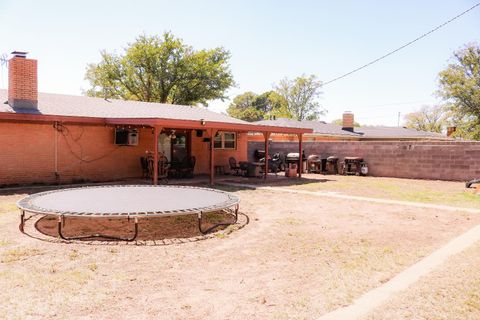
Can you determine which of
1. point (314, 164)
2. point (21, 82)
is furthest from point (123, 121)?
point (314, 164)

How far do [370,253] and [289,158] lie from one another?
13.4 meters

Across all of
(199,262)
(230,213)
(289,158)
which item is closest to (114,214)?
(199,262)

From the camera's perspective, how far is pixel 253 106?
224 feet

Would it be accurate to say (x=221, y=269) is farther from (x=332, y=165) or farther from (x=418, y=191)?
(x=332, y=165)

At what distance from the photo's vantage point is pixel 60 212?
600 cm

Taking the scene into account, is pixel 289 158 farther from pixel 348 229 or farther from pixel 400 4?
pixel 348 229

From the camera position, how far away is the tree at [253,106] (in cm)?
6138

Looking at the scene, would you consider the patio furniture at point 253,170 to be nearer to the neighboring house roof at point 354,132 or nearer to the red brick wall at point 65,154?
the red brick wall at point 65,154

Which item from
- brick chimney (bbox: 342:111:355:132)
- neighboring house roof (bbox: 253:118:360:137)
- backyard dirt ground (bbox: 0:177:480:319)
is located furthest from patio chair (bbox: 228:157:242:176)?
brick chimney (bbox: 342:111:355:132)

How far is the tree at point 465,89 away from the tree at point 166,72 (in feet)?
74.5

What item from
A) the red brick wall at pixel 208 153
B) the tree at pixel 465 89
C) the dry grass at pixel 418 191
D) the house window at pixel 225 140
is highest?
the tree at pixel 465 89

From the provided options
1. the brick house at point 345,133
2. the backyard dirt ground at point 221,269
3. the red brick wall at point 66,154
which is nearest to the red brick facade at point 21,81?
the red brick wall at point 66,154

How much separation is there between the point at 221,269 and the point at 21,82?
37.7 feet

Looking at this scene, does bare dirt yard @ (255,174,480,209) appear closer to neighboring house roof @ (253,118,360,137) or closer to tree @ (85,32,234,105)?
neighboring house roof @ (253,118,360,137)
